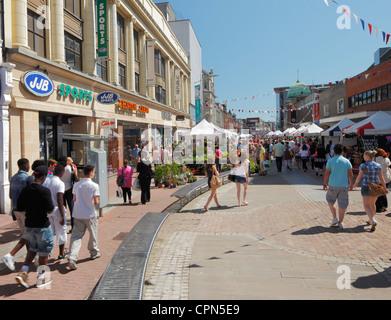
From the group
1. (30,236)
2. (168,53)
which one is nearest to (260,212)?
(30,236)

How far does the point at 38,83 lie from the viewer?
467 inches

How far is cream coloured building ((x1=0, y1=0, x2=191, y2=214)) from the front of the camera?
11.0 m

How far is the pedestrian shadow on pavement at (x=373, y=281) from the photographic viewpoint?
438 cm

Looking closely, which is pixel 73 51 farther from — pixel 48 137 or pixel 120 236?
pixel 120 236

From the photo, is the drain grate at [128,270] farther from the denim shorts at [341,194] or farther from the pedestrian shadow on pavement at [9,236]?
the denim shorts at [341,194]

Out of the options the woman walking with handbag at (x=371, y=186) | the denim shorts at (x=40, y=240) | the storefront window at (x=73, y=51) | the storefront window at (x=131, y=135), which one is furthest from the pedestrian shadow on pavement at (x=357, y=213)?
the storefront window at (x=131, y=135)

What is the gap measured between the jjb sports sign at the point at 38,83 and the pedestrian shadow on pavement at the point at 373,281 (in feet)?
35.8

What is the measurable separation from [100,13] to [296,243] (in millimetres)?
15980

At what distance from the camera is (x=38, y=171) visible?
479 cm

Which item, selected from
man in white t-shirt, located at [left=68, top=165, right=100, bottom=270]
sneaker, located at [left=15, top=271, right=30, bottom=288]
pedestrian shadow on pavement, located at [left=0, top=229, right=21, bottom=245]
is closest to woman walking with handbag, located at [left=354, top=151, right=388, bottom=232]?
man in white t-shirt, located at [left=68, top=165, right=100, bottom=270]

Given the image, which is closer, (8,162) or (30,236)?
(30,236)

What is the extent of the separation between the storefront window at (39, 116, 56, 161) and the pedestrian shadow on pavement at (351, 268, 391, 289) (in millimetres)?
11910

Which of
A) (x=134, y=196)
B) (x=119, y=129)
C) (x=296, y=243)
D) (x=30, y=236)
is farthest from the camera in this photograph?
(x=119, y=129)

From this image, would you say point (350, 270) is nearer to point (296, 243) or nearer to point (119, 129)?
point (296, 243)
